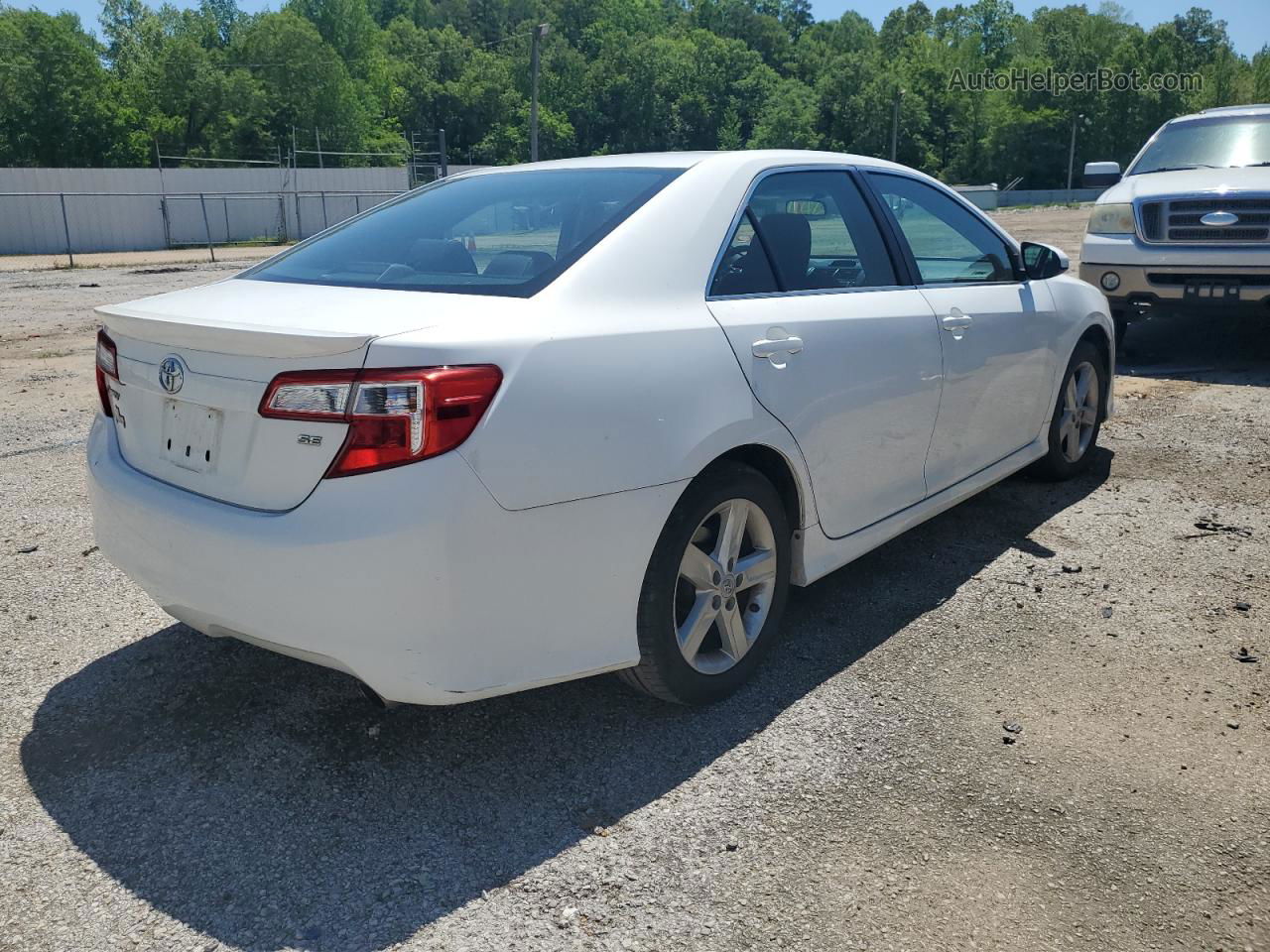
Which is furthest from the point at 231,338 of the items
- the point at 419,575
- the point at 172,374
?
the point at 419,575

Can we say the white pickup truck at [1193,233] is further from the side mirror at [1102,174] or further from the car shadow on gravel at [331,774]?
the car shadow on gravel at [331,774]

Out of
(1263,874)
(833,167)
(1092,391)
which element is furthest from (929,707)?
(1092,391)

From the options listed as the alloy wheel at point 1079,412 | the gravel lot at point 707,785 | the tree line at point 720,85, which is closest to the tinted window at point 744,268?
the gravel lot at point 707,785

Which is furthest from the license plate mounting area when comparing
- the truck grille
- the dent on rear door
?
the truck grille

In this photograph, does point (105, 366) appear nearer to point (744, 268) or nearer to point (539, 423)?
point (539, 423)

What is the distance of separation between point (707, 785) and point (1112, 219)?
7.57 metres

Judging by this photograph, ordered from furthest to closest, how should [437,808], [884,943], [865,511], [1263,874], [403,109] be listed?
[403,109], [865,511], [437,808], [1263,874], [884,943]

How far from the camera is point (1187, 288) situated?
8398mm

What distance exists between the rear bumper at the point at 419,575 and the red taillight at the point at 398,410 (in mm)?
43

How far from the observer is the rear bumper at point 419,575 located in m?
2.50

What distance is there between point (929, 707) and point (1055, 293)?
2609 millimetres

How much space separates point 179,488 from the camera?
2883mm

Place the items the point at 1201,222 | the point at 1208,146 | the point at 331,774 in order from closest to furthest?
the point at 331,774 < the point at 1201,222 < the point at 1208,146

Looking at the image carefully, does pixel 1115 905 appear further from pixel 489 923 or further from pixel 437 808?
pixel 437 808
